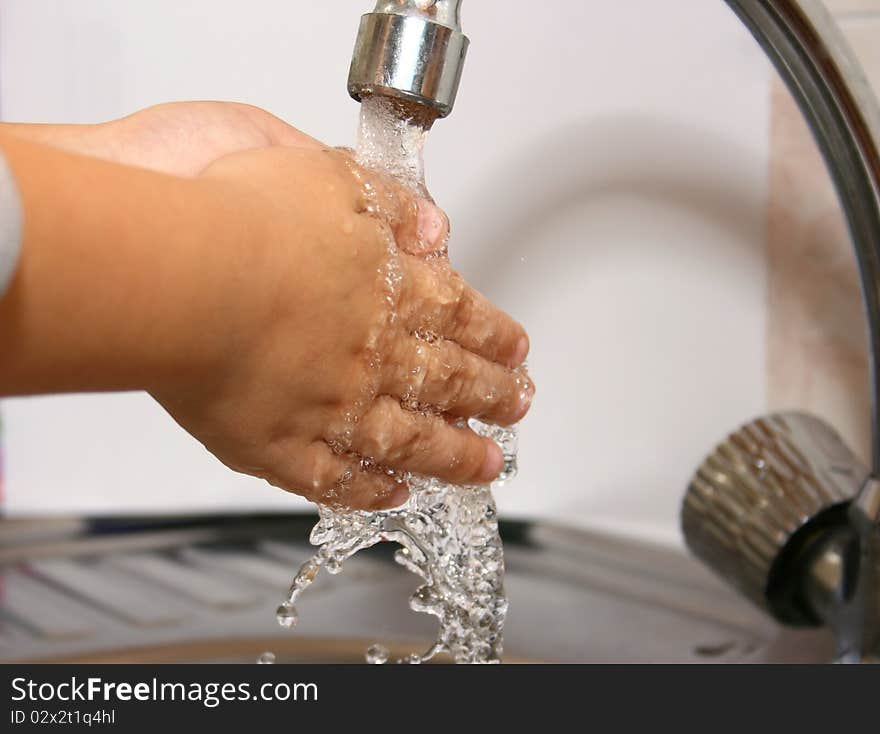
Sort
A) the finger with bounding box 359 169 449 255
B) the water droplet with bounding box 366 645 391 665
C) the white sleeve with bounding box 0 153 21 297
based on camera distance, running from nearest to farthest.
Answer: the white sleeve with bounding box 0 153 21 297
the finger with bounding box 359 169 449 255
the water droplet with bounding box 366 645 391 665

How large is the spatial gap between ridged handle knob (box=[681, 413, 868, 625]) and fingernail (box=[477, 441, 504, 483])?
196 millimetres

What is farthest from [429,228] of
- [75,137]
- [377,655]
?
[377,655]

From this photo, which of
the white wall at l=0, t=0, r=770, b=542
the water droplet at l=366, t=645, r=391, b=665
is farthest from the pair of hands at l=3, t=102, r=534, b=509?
the white wall at l=0, t=0, r=770, b=542

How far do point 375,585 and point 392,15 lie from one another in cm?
45

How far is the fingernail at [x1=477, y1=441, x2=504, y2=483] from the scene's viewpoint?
43 cm

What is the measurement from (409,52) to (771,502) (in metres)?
0.32

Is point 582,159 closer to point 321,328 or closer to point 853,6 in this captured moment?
point 853,6

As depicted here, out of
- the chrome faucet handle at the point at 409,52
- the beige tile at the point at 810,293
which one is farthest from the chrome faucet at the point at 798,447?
the beige tile at the point at 810,293

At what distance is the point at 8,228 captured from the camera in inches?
10.8

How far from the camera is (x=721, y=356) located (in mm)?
746

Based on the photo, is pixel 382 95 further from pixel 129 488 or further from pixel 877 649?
pixel 129 488

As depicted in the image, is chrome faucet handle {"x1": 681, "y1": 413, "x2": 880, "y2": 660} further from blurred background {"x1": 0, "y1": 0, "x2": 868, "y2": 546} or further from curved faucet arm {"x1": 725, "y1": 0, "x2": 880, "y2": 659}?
blurred background {"x1": 0, "y1": 0, "x2": 868, "y2": 546}

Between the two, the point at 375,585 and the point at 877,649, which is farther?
the point at 375,585
